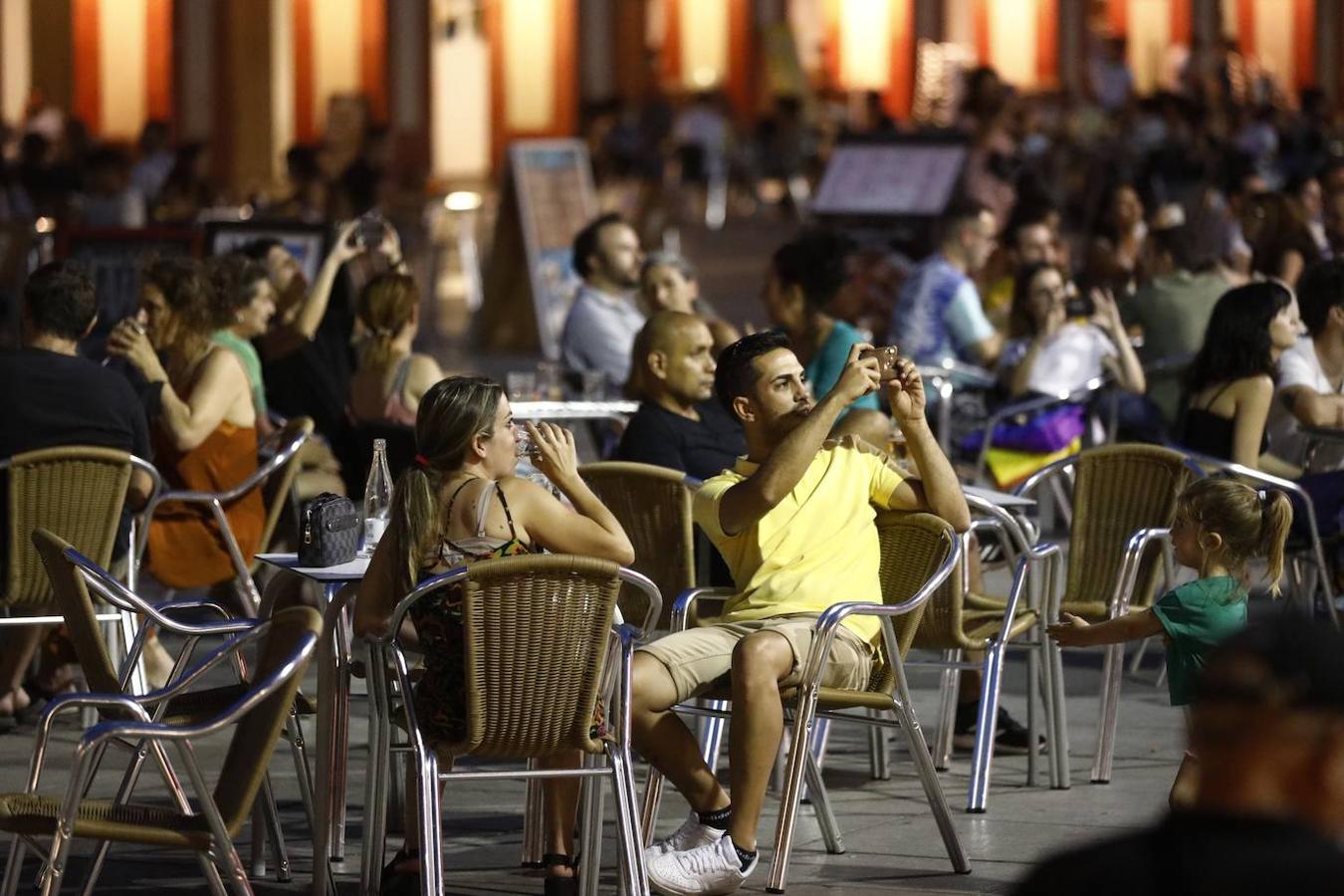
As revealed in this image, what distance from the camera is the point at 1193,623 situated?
468 cm

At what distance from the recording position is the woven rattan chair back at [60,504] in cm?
587

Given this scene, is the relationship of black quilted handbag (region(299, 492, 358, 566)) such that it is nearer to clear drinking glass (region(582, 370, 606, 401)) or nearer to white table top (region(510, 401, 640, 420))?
white table top (region(510, 401, 640, 420))

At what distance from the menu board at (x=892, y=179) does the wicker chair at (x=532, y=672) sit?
9.26 meters

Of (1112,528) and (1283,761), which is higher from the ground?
(1283,761)

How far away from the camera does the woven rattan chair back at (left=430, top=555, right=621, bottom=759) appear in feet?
14.0

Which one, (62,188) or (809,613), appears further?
(62,188)

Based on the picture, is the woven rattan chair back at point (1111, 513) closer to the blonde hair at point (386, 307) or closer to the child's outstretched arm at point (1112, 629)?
the child's outstretched arm at point (1112, 629)

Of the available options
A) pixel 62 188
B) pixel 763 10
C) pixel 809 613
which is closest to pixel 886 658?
pixel 809 613

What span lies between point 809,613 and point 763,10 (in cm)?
2603

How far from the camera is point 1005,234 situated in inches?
436

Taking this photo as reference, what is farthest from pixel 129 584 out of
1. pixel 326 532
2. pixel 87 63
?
pixel 87 63

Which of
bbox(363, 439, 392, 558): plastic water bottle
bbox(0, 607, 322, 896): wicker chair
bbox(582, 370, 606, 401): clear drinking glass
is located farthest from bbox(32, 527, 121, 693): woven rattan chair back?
bbox(582, 370, 606, 401): clear drinking glass

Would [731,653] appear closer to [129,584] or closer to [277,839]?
[277,839]

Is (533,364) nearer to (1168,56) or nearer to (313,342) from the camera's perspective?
(313,342)
